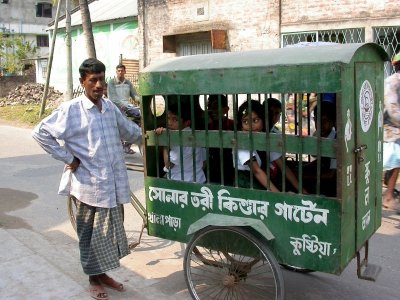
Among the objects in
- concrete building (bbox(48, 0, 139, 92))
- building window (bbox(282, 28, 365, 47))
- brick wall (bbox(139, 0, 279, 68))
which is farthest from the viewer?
concrete building (bbox(48, 0, 139, 92))

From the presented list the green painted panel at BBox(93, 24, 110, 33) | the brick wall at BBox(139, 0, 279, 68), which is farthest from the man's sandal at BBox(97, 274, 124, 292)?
the green painted panel at BBox(93, 24, 110, 33)

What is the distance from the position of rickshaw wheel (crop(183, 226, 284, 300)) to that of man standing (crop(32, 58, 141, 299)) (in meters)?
0.59

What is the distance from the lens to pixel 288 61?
2691mm

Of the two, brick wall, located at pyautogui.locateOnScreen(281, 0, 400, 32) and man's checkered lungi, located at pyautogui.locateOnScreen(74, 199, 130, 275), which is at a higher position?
brick wall, located at pyautogui.locateOnScreen(281, 0, 400, 32)

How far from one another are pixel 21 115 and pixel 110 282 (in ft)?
45.1

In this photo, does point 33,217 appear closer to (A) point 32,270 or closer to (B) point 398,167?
(A) point 32,270

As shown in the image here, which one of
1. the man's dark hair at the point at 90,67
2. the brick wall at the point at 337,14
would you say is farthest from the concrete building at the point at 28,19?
the man's dark hair at the point at 90,67

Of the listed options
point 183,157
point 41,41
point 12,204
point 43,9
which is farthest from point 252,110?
point 43,9

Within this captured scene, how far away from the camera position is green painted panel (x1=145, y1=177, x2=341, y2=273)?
2.68m

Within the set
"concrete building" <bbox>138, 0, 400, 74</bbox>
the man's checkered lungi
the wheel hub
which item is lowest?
the wheel hub

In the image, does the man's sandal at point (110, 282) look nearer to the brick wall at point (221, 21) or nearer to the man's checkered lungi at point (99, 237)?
the man's checkered lungi at point (99, 237)

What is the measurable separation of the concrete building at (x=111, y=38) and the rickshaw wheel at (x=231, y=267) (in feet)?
45.9

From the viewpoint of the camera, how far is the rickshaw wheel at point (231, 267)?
290 cm

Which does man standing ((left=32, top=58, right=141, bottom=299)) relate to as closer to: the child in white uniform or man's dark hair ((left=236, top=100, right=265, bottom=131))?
the child in white uniform
